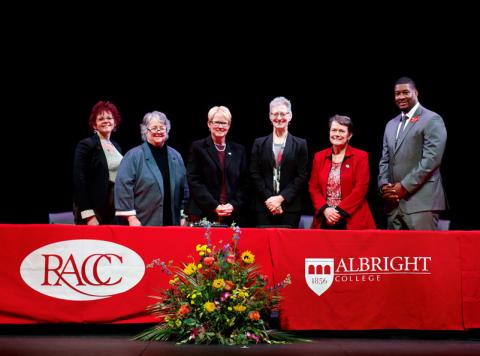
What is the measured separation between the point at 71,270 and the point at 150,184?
105 cm

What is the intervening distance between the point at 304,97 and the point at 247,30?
946 millimetres

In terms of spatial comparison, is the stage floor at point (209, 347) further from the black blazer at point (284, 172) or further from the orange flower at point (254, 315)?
the black blazer at point (284, 172)

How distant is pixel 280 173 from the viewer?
5324 millimetres

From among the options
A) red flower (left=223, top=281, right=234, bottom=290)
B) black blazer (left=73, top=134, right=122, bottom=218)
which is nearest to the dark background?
black blazer (left=73, top=134, right=122, bottom=218)

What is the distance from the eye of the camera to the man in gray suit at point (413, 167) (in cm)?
513

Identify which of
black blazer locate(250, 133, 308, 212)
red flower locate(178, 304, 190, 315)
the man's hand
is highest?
black blazer locate(250, 133, 308, 212)

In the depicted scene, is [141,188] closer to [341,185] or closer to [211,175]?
[211,175]

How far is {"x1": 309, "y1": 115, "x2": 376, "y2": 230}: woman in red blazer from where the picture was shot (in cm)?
513

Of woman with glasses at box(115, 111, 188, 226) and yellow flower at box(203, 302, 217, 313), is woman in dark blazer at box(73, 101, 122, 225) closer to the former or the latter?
woman with glasses at box(115, 111, 188, 226)

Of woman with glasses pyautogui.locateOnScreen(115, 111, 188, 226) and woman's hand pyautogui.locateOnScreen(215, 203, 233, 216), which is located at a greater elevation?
woman with glasses pyautogui.locateOnScreen(115, 111, 188, 226)

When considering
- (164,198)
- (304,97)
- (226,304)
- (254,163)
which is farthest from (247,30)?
(226,304)

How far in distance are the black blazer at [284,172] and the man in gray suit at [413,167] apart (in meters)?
0.69

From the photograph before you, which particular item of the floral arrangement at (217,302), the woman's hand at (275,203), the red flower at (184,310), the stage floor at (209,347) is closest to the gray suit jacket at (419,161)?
the woman's hand at (275,203)

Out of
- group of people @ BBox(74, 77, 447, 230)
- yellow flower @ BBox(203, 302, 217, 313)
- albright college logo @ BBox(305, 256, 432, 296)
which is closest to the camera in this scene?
yellow flower @ BBox(203, 302, 217, 313)
